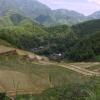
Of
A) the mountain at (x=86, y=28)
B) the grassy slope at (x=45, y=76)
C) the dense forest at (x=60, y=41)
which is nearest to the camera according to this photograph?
the grassy slope at (x=45, y=76)

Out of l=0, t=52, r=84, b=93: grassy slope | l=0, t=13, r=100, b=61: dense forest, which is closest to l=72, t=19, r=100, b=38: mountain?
l=0, t=13, r=100, b=61: dense forest

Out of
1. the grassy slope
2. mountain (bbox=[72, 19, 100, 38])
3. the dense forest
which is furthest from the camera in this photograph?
mountain (bbox=[72, 19, 100, 38])

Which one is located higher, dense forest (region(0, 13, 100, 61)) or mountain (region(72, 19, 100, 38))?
mountain (region(72, 19, 100, 38))

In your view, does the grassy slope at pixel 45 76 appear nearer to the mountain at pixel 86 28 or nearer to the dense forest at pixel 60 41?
the dense forest at pixel 60 41

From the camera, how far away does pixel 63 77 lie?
27594 mm

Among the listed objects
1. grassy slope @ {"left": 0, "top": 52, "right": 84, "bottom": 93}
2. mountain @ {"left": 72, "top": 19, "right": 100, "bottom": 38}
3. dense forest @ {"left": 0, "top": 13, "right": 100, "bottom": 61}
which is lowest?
grassy slope @ {"left": 0, "top": 52, "right": 84, "bottom": 93}

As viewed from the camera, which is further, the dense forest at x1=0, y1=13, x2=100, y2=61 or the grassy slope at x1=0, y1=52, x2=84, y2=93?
the dense forest at x1=0, y1=13, x2=100, y2=61

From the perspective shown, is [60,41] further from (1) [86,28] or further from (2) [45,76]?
(2) [45,76]

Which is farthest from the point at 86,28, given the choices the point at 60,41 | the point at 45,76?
the point at 45,76

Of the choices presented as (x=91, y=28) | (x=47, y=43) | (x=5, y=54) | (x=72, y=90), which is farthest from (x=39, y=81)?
(x=91, y=28)

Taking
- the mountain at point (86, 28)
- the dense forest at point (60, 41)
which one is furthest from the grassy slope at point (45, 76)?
the mountain at point (86, 28)

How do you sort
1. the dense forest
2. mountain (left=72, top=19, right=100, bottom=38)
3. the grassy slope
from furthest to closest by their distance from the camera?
mountain (left=72, top=19, right=100, bottom=38) → the dense forest → the grassy slope

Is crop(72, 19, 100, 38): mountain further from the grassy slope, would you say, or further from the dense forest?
the grassy slope

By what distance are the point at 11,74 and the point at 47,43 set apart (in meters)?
114
